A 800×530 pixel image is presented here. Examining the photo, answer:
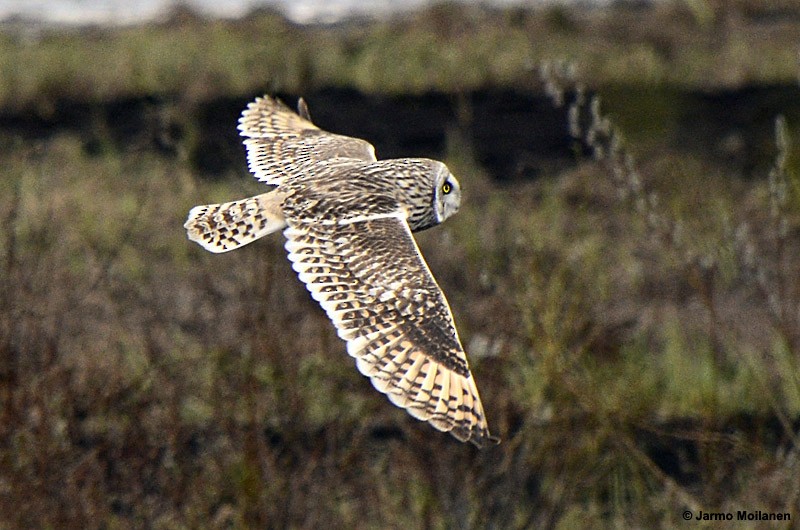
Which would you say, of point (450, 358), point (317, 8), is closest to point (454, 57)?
point (317, 8)

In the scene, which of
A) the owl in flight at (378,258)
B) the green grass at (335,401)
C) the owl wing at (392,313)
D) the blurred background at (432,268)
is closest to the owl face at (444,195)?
the owl in flight at (378,258)

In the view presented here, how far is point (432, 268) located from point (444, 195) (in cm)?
353

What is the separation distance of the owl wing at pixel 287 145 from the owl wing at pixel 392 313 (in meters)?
0.47

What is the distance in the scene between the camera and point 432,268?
7887 mm

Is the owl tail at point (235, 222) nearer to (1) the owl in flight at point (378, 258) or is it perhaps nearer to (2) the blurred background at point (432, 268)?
(1) the owl in flight at point (378, 258)

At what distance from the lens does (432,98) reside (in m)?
10.2

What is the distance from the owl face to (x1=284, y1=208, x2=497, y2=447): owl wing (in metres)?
0.19

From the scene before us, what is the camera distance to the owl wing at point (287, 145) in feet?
15.3

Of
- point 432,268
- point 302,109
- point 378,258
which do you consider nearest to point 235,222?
point 378,258

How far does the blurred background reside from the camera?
18.5 feet

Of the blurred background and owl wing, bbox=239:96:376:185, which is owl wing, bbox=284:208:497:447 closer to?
owl wing, bbox=239:96:376:185

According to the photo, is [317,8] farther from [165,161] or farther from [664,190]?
[664,190]

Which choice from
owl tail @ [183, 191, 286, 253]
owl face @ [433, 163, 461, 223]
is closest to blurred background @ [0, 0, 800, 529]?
owl face @ [433, 163, 461, 223]

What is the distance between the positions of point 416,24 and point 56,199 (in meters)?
4.05
